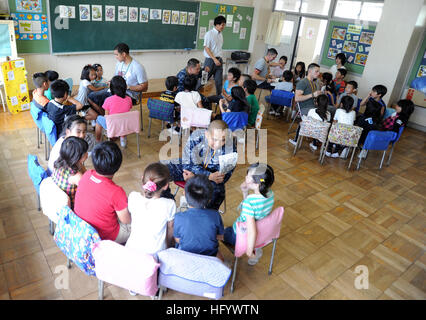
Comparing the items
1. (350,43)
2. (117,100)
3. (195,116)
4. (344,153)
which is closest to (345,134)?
(344,153)

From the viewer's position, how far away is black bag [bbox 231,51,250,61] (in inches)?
372

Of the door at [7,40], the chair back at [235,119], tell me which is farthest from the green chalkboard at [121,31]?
the chair back at [235,119]

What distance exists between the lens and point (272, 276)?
2830mm

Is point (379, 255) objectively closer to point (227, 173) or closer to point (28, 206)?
point (227, 173)

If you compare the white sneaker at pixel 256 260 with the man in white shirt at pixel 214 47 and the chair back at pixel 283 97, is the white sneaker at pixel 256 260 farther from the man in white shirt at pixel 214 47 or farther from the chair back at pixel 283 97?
the man in white shirt at pixel 214 47

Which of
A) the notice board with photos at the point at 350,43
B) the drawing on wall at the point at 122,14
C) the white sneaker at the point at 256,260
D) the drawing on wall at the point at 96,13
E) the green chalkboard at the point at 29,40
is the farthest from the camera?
the notice board with photos at the point at 350,43

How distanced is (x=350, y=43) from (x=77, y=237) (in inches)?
319

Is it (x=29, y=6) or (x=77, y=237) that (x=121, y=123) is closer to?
(x=77, y=237)

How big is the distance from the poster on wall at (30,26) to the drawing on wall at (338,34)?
6.72 metres

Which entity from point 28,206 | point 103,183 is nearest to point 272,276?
point 103,183

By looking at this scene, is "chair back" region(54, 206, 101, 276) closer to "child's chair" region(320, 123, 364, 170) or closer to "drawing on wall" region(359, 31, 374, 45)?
"child's chair" region(320, 123, 364, 170)

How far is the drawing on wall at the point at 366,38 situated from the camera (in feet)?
24.9

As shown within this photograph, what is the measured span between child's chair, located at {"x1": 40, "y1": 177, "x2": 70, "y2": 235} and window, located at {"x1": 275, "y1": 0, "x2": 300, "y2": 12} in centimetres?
897
